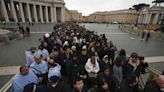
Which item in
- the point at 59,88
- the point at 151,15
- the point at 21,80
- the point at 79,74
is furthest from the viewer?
the point at 151,15

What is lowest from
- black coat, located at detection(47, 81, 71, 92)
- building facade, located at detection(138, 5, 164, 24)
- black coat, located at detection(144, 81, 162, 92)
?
black coat, located at detection(47, 81, 71, 92)

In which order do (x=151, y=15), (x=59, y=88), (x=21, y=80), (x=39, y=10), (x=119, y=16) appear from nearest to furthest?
(x=59, y=88)
(x=21, y=80)
(x=39, y=10)
(x=151, y=15)
(x=119, y=16)

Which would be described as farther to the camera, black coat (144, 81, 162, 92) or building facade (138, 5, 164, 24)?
building facade (138, 5, 164, 24)

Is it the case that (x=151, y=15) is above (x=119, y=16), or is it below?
below

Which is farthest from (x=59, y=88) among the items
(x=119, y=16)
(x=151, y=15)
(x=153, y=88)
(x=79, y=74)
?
Result: (x=119, y=16)

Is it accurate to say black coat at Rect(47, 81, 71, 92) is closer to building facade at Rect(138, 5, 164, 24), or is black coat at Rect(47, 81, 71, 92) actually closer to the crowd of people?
the crowd of people

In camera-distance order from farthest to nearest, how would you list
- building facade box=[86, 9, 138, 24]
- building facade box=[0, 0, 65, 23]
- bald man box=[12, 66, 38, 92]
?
building facade box=[86, 9, 138, 24] → building facade box=[0, 0, 65, 23] → bald man box=[12, 66, 38, 92]

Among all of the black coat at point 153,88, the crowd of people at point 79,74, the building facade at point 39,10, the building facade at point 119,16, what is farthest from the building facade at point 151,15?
the black coat at point 153,88

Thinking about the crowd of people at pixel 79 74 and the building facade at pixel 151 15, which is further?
the building facade at pixel 151 15

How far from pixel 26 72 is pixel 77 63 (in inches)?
70.0

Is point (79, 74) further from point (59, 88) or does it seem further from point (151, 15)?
point (151, 15)

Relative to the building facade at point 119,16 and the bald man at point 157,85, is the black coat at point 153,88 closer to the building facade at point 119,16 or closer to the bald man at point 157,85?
the bald man at point 157,85

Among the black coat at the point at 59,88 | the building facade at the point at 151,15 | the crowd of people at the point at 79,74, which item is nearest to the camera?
the black coat at the point at 59,88

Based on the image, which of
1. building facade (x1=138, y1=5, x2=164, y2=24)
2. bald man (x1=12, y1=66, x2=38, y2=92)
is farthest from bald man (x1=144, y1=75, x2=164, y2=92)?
building facade (x1=138, y1=5, x2=164, y2=24)
